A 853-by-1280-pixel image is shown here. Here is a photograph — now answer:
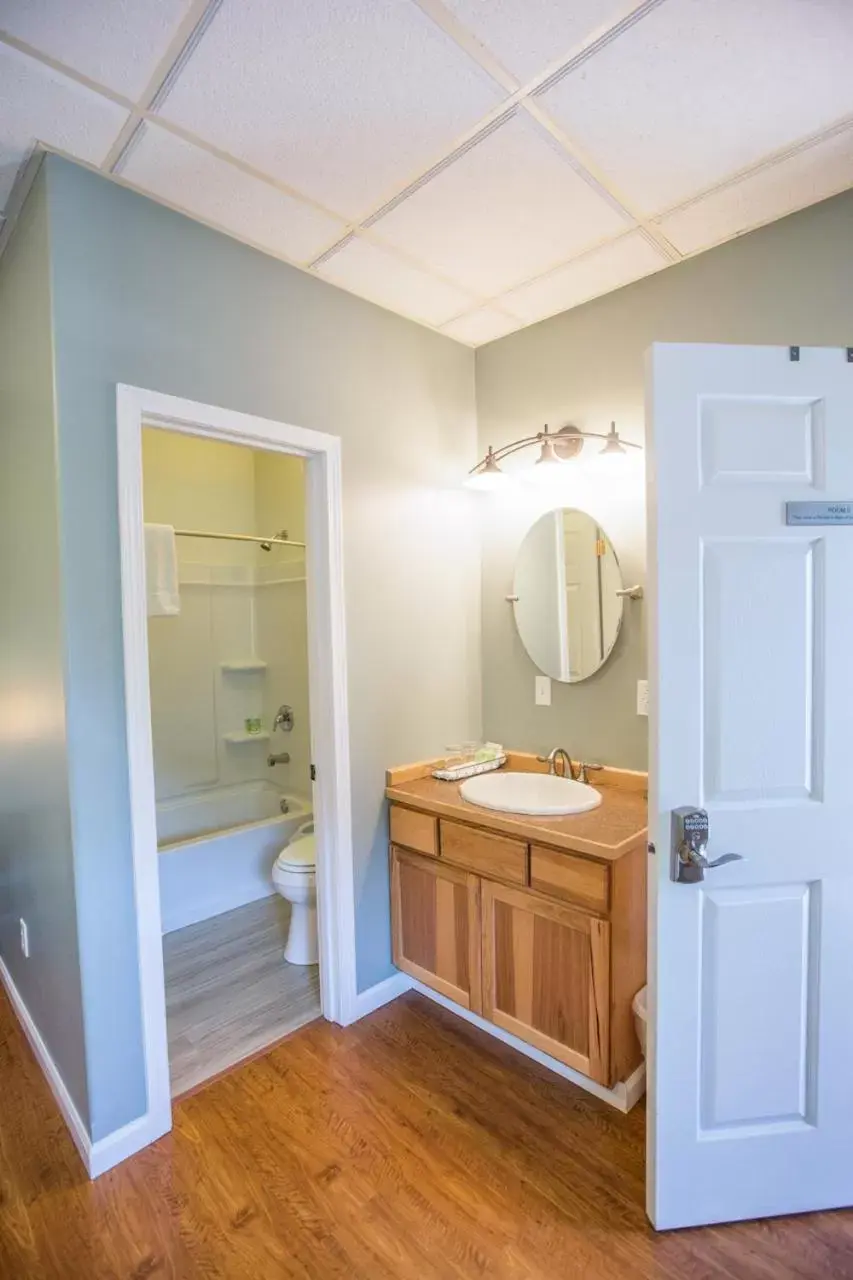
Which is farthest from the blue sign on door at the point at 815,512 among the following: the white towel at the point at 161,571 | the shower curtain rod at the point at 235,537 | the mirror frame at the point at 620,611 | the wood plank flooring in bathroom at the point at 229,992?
the shower curtain rod at the point at 235,537

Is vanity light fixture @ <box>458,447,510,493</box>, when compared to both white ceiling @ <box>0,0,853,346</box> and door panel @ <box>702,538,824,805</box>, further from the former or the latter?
door panel @ <box>702,538,824,805</box>

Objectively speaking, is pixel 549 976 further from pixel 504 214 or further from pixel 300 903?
pixel 504 214

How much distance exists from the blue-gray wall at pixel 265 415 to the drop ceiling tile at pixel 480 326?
7 cm

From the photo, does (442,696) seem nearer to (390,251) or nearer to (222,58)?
(390,251)

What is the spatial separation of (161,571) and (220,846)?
4.63 feet

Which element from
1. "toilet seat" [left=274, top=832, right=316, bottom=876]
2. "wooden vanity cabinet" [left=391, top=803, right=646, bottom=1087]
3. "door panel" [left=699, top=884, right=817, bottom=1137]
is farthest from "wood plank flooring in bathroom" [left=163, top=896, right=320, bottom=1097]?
"door panel" [left=699, top=884, right=817, bottom=1137]

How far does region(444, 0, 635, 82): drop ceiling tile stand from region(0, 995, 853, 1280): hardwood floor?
2637 mm

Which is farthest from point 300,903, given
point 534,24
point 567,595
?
point 534,24

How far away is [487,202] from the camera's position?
1.74m

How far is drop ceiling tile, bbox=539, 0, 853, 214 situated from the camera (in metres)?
1.21

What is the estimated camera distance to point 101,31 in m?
1.20

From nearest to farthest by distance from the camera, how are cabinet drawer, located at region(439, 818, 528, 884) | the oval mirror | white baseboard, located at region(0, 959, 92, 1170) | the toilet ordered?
1. white baseboard, located at region(0, 959, 92, 1170)
2. cabinet drawer, located at region(439, 818, 528, 884)
3. the oval mirror
4. the toilet

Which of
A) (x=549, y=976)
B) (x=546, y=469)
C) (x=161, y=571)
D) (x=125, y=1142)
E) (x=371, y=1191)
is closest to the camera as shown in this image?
(x=371, y=1191)

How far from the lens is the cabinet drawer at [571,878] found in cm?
175
